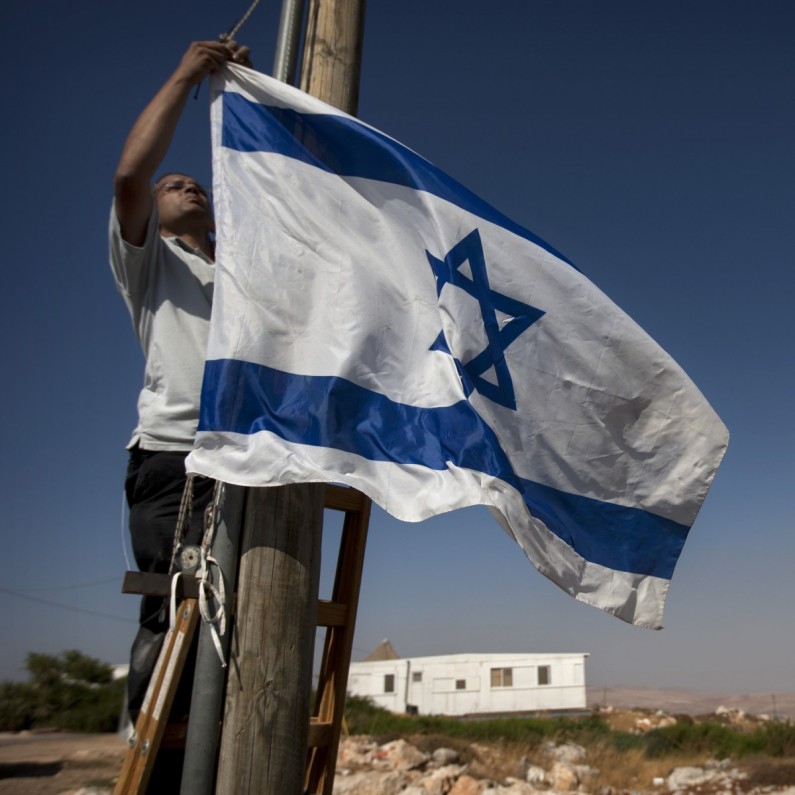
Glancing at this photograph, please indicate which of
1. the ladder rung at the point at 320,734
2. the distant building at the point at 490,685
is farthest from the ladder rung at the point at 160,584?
the distant building at the point at 490,685

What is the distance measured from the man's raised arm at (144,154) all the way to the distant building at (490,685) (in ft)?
138

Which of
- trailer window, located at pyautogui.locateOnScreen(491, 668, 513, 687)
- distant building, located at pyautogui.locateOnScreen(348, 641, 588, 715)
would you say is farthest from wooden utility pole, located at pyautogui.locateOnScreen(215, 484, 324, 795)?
trailer window, located at pyautogui.locateOnScreen(491, 668, 513, 687)

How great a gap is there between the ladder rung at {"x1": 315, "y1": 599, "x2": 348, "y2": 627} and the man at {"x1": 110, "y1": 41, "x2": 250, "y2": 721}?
590mm

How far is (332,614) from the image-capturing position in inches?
113

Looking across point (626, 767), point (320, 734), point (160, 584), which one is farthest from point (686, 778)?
point (160, 584)

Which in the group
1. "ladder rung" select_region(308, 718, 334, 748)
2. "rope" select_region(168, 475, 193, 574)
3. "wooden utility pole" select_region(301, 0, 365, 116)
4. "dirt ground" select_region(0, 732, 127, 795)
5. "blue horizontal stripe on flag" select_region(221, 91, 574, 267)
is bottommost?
"dirt ground" select_region(0, 732, 127, 795)

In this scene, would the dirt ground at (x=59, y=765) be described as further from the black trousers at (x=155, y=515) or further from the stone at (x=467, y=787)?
the black trousers at (x=155, y=515)

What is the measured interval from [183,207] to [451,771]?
12.3 meters

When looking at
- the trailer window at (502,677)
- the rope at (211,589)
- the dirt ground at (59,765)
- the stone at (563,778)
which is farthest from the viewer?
the trailer window at (502,677)

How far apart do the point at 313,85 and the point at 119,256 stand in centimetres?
119

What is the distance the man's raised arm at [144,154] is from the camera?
8.14 ft

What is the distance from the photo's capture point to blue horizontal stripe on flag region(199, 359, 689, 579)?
7.75ft

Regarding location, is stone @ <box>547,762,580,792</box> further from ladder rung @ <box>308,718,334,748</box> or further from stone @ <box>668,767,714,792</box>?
ladder rung @ <box>308,718,334,748</box>

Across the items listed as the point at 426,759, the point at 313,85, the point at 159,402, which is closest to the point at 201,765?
the point at 159,402
